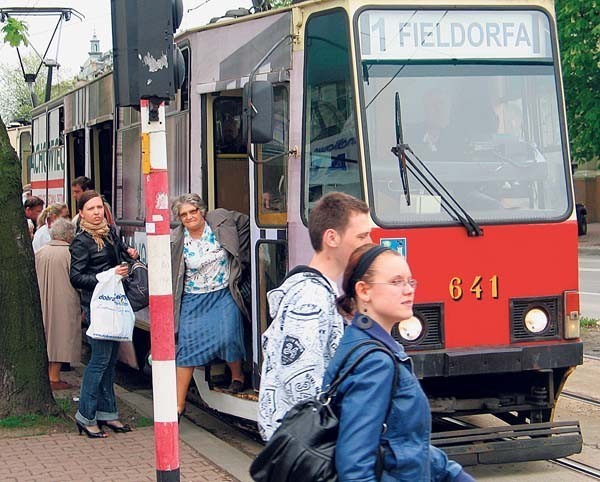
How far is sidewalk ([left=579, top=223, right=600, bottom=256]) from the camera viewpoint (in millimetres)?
31344

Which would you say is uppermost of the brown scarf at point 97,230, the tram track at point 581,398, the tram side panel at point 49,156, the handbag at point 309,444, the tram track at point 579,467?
the tram side panel at point 49,156

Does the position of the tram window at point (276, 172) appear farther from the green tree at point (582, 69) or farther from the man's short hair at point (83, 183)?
the green tree at point (582, 69)

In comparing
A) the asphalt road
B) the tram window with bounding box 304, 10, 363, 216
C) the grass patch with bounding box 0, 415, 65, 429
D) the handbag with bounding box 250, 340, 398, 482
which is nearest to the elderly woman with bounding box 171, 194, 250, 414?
the tram window with bounding box 304, 10, 363, 216

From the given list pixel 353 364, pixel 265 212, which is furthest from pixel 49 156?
pixel 353 364

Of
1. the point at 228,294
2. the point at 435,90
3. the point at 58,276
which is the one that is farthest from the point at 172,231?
the point at 435,90

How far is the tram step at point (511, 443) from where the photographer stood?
639 cm

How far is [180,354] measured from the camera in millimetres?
7781

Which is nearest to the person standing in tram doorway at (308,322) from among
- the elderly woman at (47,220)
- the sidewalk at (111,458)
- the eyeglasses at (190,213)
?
the sidewalk at (111,458)

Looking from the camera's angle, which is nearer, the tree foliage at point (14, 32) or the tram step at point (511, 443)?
the tram step at point (511, 443)

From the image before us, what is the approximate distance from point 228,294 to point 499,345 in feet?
6.75

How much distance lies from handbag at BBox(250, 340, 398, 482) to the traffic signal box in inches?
114

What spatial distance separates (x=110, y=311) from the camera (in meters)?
7.61

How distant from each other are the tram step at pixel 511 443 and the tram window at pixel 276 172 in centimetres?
182

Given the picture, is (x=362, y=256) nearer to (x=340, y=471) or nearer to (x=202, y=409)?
(x=340, y=471)
